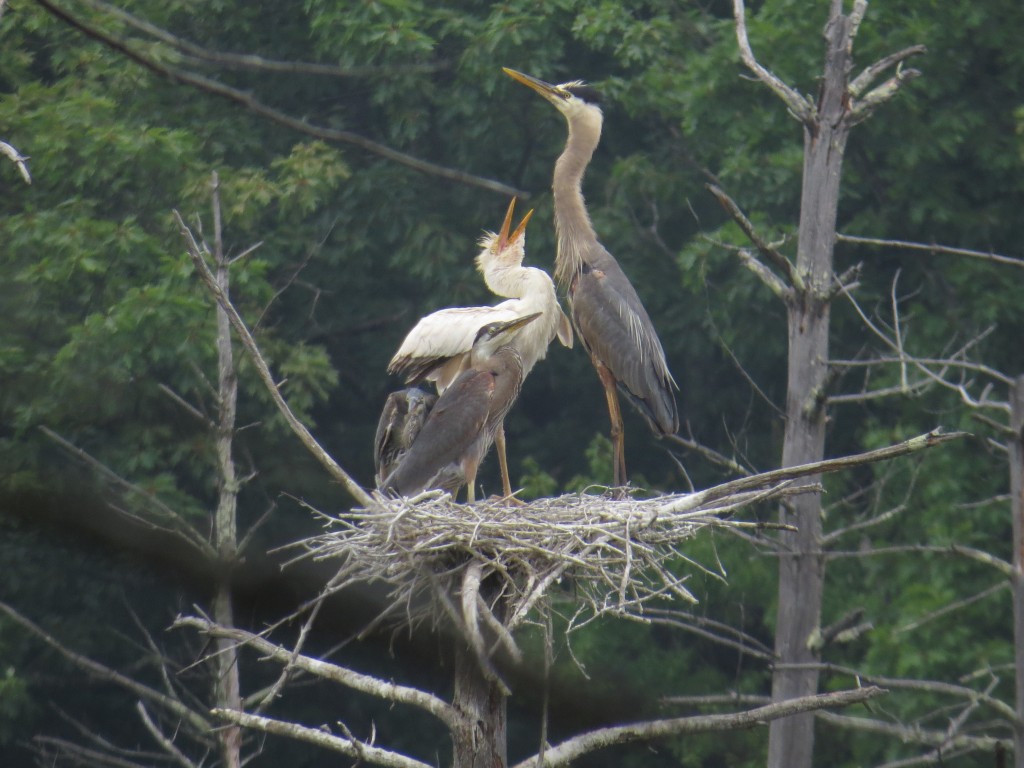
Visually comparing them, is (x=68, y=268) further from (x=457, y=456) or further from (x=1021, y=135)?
(x=1021, y=135)

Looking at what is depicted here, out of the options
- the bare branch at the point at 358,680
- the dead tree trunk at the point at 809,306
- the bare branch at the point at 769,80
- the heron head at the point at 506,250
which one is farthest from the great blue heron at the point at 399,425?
the bare branch at the point at 769,80

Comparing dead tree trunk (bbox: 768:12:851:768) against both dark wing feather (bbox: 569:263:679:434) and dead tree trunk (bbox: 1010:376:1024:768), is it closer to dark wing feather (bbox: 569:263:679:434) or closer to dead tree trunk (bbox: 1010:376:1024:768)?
dark wing feather (bbox: 569:263:679:434)

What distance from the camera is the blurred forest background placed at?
33.4ft

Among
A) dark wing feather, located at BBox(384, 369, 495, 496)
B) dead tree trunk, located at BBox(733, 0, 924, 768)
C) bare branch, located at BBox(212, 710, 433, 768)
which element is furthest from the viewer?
dead tree trunk, located at BBox(733, 0, 924, 768)

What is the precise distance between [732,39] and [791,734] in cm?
622

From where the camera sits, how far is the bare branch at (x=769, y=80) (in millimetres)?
7285

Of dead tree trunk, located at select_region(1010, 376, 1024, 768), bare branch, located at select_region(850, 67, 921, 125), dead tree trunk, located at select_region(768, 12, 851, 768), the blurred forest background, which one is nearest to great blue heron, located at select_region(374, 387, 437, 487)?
dead tree trunk, located at select_region(768, 12, 851, 768)

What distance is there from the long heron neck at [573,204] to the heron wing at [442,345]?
1667 millimetres

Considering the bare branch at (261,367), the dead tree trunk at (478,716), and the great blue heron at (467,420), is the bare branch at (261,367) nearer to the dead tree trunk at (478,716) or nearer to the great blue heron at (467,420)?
the dead tree trunk at (478,716)

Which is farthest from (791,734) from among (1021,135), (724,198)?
(1021,135)

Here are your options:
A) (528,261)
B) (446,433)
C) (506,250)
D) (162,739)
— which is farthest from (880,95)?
(528,261)

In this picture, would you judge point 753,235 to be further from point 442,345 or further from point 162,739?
point 162,739

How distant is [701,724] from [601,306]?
3644mm

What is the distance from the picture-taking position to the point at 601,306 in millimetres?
7652
